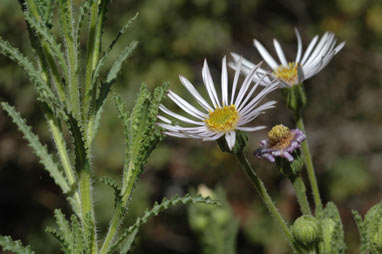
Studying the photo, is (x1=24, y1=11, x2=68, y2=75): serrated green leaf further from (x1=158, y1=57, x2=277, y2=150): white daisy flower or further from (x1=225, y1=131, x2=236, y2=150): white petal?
(x1=225, y1=131, x2=236, y2=150): white petal

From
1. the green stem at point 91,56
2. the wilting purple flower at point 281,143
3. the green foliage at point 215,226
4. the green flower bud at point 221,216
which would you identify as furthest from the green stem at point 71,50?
the green flower bud at point 221,216

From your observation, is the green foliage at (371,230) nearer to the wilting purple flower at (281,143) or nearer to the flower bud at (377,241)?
the flower bud at (377,241)

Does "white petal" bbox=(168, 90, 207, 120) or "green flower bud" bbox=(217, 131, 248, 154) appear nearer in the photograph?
"green flower bud" bbox=(217, 131, 248, 154)

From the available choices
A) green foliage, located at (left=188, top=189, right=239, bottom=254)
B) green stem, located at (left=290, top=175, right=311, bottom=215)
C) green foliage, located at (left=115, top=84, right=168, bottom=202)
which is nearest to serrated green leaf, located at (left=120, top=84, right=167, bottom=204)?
green foliage, located at (left=115, top=84, right=168, bottom=202)

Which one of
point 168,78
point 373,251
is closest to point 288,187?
point 168,78

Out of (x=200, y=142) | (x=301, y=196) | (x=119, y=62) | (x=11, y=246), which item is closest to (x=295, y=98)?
(x=301, y=196)

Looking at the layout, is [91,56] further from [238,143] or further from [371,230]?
[371,230]
